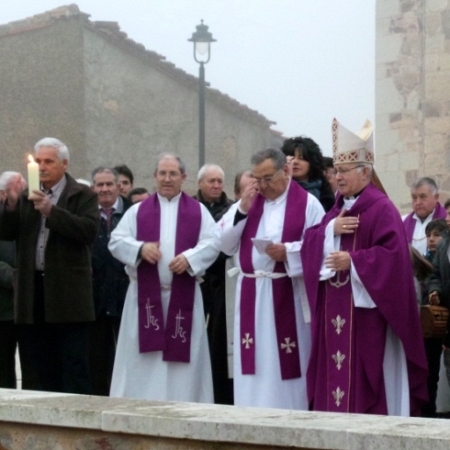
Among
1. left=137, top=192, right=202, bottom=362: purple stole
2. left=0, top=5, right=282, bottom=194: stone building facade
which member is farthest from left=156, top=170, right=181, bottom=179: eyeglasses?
left=0, top=5, right=282, bottom=194: stone building facade

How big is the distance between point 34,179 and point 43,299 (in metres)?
0.87

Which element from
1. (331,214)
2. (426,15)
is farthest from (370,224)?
(426,15)

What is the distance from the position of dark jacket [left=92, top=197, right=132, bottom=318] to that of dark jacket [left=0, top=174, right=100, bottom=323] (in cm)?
92

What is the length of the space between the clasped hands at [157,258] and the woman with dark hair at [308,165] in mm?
892

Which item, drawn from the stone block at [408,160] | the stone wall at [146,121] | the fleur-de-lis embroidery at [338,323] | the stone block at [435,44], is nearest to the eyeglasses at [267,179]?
the fleur-de-lis embroidery at [338,323]

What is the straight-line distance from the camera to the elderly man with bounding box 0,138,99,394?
769cm

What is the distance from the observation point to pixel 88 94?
2238cm

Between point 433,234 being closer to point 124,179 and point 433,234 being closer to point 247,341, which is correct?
point 247,341

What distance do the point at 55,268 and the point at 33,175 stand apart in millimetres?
746

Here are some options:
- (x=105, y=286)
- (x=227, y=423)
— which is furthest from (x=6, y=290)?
(x=227, y=423)

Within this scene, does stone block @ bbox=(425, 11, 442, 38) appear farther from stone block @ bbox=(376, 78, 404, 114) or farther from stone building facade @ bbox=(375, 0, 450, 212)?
stone block @ bbox=(376, 78, 404, 114)

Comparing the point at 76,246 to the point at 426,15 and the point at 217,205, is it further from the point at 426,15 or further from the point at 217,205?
the point at 426,15

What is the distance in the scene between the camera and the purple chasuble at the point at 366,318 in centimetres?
679

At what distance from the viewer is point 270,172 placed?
7699 millimetres
